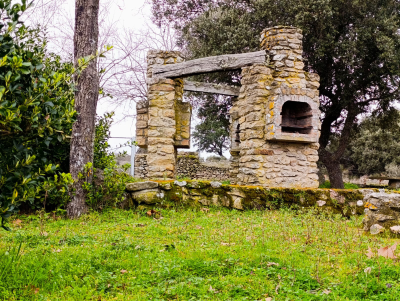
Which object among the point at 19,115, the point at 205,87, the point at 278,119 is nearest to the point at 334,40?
the point at 205,87

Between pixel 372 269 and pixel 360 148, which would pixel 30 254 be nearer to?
pixel 372 269

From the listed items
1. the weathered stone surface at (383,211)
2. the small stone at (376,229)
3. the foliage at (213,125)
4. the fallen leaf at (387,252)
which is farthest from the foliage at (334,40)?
the fallen leaf at (387,252)

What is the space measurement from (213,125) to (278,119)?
42.4 ft

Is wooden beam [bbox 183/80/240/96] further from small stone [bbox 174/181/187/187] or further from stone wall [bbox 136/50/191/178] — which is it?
small stone [bbox 174/181/187/187]

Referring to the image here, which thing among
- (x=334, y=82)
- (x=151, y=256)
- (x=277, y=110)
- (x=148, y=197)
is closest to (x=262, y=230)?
(x=151, y=256)

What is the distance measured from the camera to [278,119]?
→ 9.94 meters

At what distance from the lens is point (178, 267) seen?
360cm

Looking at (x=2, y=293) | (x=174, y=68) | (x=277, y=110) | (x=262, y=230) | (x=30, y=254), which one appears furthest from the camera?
(x=174, y=68)

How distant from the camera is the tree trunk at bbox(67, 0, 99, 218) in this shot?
665 cm

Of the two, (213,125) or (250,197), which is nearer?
(250,197)

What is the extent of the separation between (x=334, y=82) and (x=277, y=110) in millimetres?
6463

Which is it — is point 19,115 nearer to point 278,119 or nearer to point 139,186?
point 139,186

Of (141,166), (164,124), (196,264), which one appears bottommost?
(196,264)

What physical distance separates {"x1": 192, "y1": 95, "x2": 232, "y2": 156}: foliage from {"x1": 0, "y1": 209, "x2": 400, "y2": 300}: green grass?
42.4 feet
